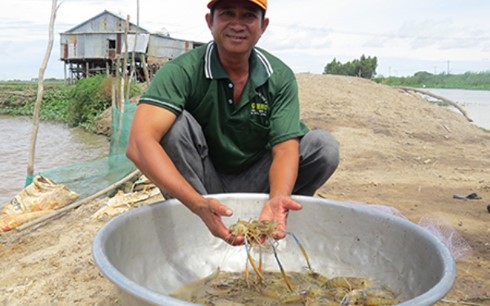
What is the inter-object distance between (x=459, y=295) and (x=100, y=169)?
377 centimetres

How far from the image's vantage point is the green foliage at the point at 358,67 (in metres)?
28.8

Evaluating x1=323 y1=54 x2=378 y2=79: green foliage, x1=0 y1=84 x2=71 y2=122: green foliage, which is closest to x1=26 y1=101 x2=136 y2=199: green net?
x1=0 y1=84 x2=71 y2=122: green foliage

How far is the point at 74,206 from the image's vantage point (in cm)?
410

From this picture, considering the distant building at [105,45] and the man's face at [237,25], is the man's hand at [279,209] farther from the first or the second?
the distant building at [105,45]

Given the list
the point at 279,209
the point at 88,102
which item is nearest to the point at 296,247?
the point at 279,209

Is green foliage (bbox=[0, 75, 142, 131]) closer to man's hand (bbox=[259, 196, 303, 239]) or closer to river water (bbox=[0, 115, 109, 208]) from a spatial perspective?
river water (bbox=[0, 115, 109, 208])

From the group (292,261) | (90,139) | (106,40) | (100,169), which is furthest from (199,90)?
(106,40)

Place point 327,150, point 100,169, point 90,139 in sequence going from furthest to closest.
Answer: point 90,139 → point 100,169 → point 327,150

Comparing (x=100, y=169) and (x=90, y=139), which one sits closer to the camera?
(x=100, y=169)

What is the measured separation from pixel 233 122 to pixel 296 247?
63cm

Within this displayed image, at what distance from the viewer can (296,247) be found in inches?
82.2

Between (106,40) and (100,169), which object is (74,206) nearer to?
(100,169)

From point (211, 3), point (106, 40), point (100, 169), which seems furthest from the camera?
point (106, 40)

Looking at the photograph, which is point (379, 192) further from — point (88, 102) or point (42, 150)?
point (88, 102)
